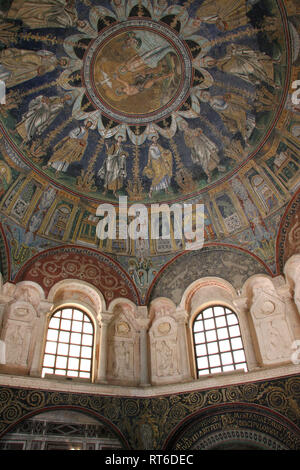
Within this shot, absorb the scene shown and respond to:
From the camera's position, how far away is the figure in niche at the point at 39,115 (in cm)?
1272

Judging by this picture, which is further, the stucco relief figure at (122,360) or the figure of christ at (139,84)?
the figure of christ at (139,84)

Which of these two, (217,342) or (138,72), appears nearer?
(217,342)

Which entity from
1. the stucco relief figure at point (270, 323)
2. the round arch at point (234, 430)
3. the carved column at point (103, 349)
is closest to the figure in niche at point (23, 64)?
the carved column at point (103, 349)

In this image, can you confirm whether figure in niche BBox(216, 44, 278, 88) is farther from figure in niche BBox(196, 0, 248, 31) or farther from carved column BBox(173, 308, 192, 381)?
carved column BBox(173, 308, 192, 381)

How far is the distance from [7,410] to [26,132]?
7855 millimetres

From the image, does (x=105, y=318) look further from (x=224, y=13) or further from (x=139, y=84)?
(x=224, y=13)

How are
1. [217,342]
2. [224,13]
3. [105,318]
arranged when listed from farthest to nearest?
[105,318], [217,342], [224,13]

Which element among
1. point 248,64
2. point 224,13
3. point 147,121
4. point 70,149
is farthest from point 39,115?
point 248,64

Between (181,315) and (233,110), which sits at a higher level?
(233,110)

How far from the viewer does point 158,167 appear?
1439 cm

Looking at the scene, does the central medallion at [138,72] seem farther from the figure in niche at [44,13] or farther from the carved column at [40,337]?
the carved column at [40,337]

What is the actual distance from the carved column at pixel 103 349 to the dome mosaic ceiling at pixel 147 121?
158 cm

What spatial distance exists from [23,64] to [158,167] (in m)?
5.25

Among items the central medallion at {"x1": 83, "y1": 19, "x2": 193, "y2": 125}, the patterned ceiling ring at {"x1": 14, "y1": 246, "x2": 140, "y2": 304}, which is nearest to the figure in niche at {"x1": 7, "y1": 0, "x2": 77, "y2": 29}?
the central medallion at {"x1": 83, "y1": 19, "x2": 193, "y2": 125}
